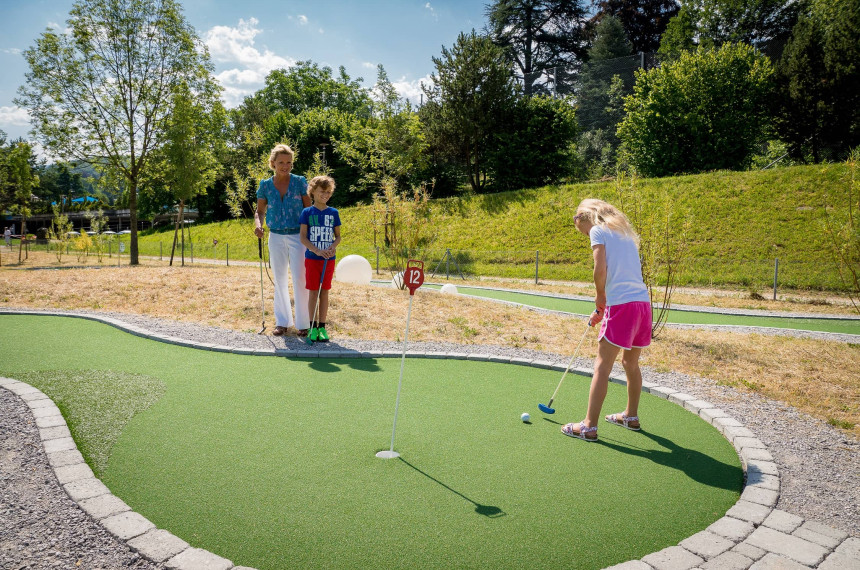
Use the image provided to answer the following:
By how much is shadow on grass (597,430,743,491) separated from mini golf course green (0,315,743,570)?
15 mm

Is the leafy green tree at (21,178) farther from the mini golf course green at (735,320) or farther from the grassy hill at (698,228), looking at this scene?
the mini golf course green at (735,320)

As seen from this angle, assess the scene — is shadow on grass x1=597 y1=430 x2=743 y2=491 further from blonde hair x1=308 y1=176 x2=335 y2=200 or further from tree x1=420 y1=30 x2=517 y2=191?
tree x1=420 y1=30 x2=517 y2=191

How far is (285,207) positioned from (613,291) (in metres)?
3.96

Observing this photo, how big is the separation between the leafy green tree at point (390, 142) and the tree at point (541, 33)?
50.2 feet

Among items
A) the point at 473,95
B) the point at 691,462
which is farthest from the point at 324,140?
the point at 691,462

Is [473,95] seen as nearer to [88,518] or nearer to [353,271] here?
[353,271]

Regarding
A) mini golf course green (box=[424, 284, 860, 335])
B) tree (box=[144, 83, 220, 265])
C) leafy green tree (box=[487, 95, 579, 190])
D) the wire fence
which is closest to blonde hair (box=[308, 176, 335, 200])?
mini golf course green (box=[424, 284, 860, 335])

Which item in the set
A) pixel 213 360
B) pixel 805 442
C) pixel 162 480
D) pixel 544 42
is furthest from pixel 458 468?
pixel 544 42

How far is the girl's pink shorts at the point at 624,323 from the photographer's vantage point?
3359 mm

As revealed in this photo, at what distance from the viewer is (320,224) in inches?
231

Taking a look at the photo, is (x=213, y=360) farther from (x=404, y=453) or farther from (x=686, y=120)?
(x=686, y=120)

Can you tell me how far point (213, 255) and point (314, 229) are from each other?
2316cm

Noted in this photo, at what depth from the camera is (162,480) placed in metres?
2.79

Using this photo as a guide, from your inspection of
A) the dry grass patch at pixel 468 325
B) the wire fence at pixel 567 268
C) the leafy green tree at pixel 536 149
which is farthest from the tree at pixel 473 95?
the dry grass patch at pixel 468 325
